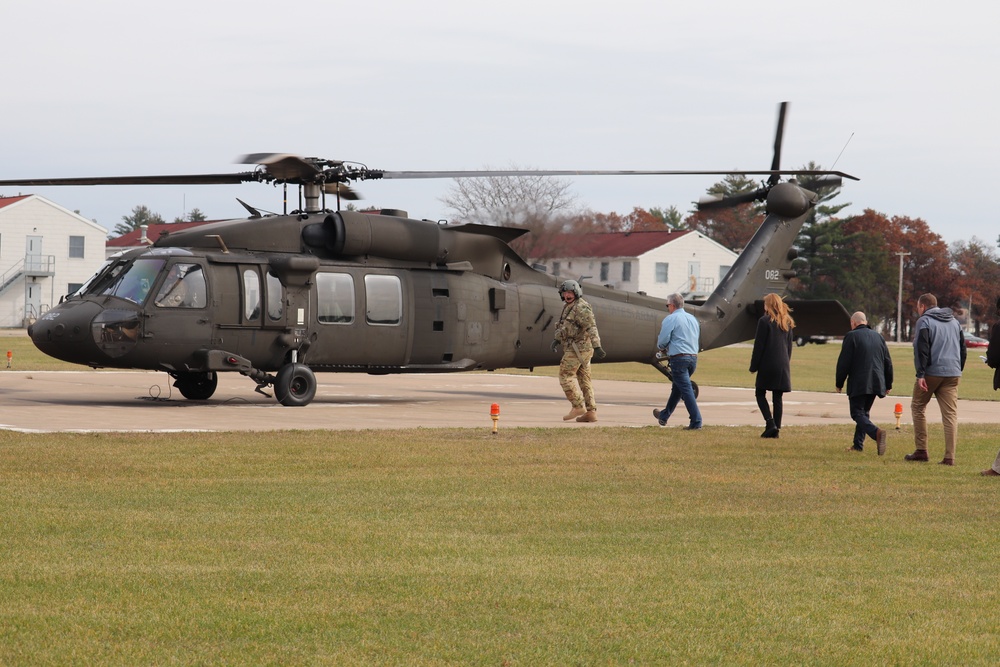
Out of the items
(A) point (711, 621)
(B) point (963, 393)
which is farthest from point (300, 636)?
(B) point (963, 393)

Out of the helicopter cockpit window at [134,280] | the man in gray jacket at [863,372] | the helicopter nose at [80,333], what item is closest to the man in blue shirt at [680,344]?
the man in gray jacket at [863,372]

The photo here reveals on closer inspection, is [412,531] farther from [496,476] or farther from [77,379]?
[77,379]

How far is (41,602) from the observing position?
725 cm

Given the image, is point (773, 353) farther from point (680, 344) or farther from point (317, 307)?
point (317, 307)

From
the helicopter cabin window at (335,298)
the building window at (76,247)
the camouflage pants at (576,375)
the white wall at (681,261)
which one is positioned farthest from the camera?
the white wall at (681,261)

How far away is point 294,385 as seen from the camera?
21922 mm

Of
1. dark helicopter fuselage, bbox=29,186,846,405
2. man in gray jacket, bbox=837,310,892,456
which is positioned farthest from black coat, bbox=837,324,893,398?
dark helicopter fuselage, bbox=29,186,846,405

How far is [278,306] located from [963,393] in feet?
67.2

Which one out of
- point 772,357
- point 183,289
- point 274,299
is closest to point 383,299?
point 274,299

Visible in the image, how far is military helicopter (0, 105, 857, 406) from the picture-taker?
67.4ft

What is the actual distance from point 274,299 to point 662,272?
84751 mm

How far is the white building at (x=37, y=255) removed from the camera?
88250 mm

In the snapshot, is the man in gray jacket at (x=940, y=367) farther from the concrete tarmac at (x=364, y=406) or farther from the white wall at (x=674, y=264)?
the white wall at (x=674, y=264)

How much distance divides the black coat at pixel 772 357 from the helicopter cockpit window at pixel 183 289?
9019 mm
